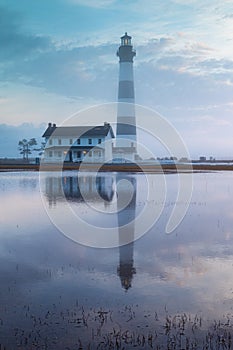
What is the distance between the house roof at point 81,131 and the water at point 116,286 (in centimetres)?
5145

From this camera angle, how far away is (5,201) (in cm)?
1950

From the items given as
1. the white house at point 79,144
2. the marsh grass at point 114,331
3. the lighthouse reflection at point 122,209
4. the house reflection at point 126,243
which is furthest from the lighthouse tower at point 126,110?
the marsh grass at point 114,331

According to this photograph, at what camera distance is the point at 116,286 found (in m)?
7.50

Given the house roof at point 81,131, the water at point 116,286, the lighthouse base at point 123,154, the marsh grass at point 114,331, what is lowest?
the marsh grass at point 114,331

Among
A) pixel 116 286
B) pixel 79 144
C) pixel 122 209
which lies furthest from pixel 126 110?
pixel 116 286

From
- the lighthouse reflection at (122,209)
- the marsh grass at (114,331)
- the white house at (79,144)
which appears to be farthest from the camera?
the white house at (79,144)

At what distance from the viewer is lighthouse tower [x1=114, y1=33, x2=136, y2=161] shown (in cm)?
6669

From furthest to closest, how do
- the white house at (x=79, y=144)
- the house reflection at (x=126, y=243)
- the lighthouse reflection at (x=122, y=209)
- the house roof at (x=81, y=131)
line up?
the house roof at (x=81, y=131), the white house at (x=79, y=144), the lighthouse reflection at (x=122, y=209), the house reflection at (x=126, y=243)

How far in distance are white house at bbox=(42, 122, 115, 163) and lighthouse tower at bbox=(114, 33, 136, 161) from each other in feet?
6.64

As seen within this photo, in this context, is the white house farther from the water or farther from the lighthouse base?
the water

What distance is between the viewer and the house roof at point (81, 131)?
215 feet

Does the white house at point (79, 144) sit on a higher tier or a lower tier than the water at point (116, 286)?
higher

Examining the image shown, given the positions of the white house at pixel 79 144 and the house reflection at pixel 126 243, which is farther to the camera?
the white house at pixel 79 144

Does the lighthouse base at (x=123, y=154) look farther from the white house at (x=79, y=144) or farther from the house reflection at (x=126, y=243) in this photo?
the house reflection at (x=126, y=243)
